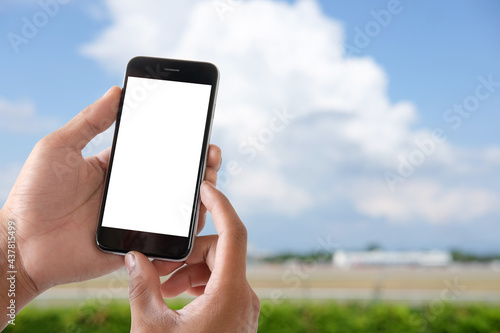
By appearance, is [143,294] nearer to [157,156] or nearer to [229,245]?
[229,245]

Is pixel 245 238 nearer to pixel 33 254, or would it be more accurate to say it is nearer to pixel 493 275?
pixel 33 254

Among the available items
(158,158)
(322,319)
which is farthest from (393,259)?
(158,158)

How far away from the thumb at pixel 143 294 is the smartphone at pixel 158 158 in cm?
11

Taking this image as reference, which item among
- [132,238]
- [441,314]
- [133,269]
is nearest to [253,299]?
[133,269]

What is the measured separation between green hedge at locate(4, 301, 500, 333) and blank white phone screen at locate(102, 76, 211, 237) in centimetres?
233

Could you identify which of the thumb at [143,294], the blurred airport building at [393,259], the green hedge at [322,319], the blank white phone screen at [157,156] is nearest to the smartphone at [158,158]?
the blank white phone screen at [157,156]

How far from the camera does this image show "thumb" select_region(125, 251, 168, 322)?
70cm

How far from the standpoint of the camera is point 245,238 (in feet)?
2.44

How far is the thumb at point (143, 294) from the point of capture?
0.70 meters

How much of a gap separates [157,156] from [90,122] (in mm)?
161

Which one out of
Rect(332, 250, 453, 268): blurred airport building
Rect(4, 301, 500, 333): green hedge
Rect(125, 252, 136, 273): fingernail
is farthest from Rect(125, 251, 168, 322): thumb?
Rect(332, 250, 453, 268): blurred airport building

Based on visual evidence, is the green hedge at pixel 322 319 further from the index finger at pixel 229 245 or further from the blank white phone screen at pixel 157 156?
the index finger at pixel 229 245

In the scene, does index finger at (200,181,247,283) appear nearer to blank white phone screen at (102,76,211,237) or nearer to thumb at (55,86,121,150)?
blank white phone screen at (102,76,211,237)

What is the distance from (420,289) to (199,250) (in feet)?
13.6
